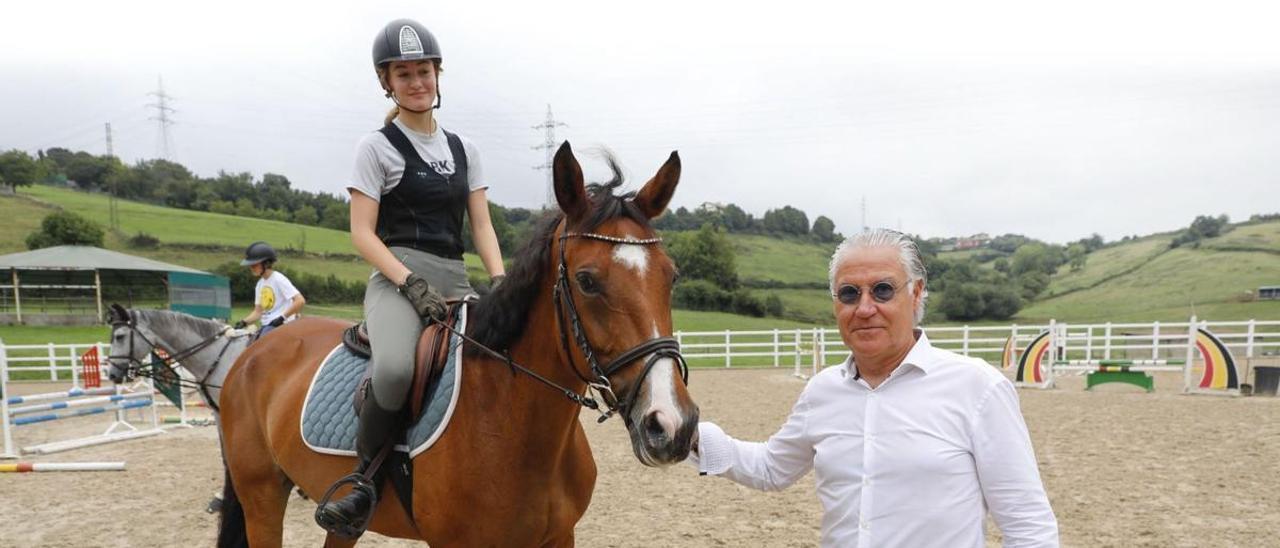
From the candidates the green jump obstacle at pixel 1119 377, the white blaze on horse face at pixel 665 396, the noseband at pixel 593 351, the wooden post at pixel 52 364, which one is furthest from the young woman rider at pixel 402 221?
the wooden post at pixel 52 364

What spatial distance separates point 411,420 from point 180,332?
23.0ft

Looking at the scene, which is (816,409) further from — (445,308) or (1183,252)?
(1183,252)

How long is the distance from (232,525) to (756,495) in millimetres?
5082

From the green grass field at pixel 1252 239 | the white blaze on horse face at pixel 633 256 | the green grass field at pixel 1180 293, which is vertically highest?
the white blaze on horse face at pixel 633 256

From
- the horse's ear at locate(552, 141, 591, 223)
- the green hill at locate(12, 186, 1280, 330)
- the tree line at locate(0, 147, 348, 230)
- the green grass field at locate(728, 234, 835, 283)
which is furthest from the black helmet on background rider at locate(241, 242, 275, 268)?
the tree line at locate(0, 147, 348, 230)

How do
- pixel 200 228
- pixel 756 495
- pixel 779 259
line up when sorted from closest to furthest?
pixel 756 495 → pixel 200 228 → pixel 779 259

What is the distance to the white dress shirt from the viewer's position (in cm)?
165

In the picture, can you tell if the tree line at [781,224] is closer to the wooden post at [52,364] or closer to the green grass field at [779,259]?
the green grass field at [779,259]

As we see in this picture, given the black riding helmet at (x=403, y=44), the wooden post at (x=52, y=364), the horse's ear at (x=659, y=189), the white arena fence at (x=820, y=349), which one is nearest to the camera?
the horse's ear at (x=659, y=189)

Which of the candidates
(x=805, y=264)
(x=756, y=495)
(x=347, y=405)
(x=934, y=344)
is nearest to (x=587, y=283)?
(x=347, y=405)

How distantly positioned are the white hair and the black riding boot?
1894 millimetres

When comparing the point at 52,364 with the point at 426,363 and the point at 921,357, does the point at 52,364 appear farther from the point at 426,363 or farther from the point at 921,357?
the point at 921,357

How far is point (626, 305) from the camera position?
2025 mm

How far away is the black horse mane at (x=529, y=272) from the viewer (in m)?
2.26
